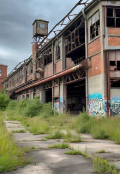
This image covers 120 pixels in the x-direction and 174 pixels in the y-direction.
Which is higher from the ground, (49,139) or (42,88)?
(42,88)

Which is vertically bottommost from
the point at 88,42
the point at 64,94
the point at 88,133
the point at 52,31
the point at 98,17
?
the point at 88,133

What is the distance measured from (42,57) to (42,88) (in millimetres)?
5005

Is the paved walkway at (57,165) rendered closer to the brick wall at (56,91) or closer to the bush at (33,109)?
the bush at (33,109)

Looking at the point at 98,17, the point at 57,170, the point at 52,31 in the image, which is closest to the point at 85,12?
the point at 98,17

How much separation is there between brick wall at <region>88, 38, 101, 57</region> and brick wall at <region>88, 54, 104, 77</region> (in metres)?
0.52

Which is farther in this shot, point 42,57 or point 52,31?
point 42,57

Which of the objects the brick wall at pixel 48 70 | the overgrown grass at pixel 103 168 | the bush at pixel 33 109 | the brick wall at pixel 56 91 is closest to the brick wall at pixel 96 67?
the brick wall at pixel 56 91

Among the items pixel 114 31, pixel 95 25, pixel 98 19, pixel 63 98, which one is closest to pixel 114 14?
pixel 98 19

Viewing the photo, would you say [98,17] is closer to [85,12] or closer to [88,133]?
[85,12]

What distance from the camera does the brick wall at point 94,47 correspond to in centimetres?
1838

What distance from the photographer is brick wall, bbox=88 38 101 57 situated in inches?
723

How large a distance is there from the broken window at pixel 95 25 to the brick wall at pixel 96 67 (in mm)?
2168

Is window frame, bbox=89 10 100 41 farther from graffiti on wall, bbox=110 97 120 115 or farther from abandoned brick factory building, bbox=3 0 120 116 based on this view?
A: graffiti on wall, bbox=110 97 120 115

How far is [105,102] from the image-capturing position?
17.0 m
